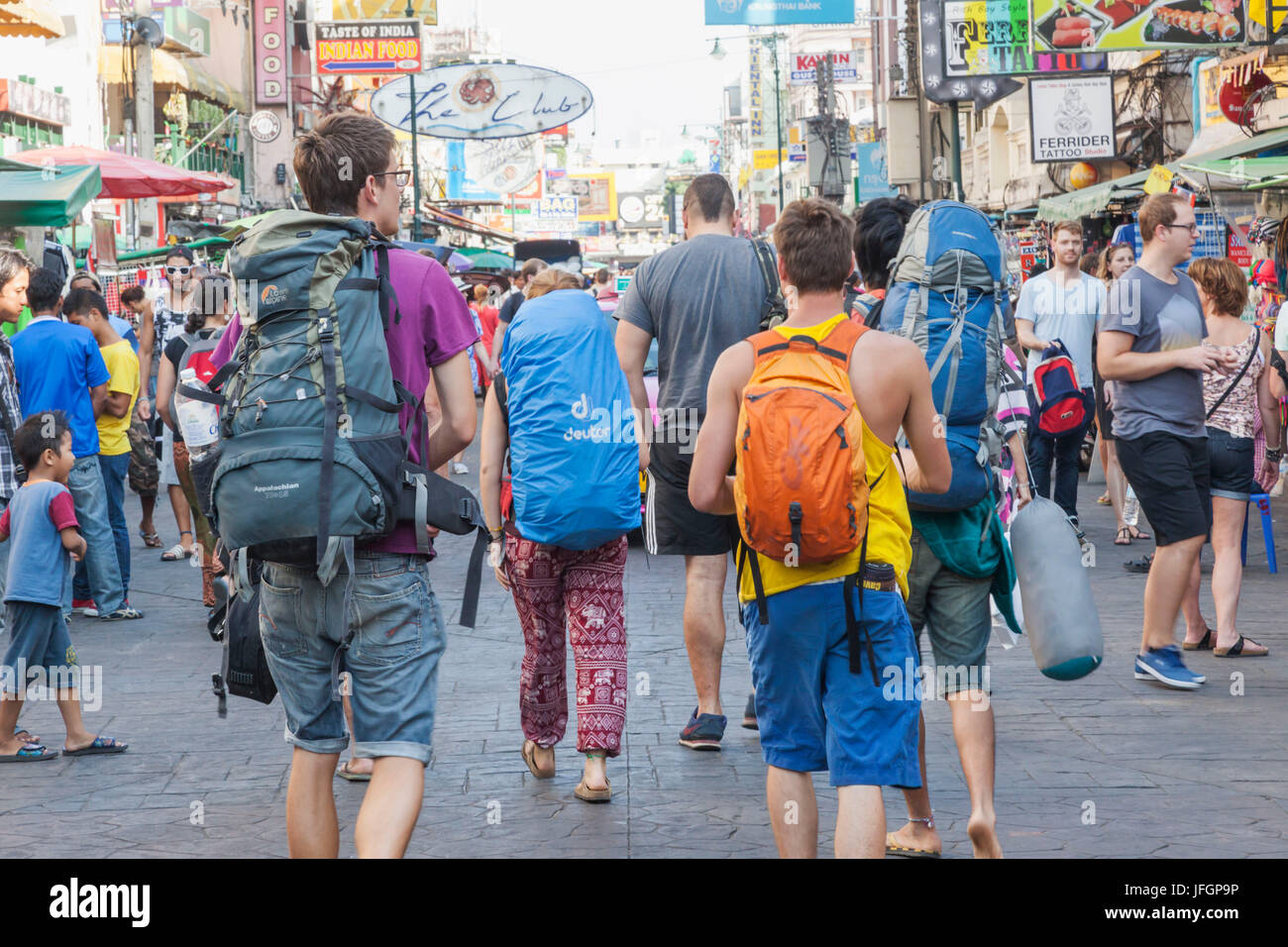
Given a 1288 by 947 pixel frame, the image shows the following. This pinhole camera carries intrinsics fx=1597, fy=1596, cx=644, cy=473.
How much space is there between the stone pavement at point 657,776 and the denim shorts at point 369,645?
1.19 metres

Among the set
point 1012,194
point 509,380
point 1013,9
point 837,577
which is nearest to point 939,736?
point 509,380

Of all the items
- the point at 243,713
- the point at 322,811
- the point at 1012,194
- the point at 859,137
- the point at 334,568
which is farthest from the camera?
the point at 859,137

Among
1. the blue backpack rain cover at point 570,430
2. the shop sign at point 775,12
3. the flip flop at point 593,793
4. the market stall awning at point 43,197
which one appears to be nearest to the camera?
the flip flop at point 593,793

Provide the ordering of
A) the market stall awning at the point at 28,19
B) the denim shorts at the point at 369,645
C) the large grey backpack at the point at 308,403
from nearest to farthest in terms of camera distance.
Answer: the large grey backpack at the point at 308,403
the denim shorts at the point at 369,645
the market stall awning at the point at 28,19

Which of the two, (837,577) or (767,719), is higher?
(837,577)

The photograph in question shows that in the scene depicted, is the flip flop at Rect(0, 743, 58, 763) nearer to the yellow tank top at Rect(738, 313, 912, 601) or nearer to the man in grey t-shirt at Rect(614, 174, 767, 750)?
the man in grey t-shirt at Rect(614, 174, 767, 750)

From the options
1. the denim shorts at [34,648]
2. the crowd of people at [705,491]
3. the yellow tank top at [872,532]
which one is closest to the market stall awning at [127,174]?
the crowd of people at [705,491]

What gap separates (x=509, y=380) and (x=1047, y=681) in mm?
2909

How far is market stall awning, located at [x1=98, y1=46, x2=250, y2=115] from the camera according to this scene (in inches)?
1152

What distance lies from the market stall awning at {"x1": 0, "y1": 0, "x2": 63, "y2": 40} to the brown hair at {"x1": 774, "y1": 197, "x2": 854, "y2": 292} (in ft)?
39.7

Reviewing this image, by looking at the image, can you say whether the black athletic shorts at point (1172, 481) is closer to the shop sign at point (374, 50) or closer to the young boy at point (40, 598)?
the young boy at point (40, 598)

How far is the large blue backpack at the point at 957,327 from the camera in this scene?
174 inches

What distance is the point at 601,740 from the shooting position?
213 inches
